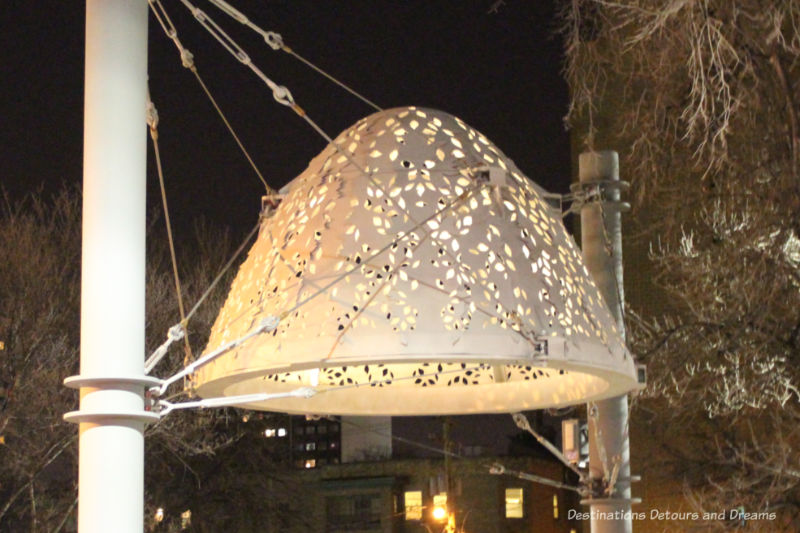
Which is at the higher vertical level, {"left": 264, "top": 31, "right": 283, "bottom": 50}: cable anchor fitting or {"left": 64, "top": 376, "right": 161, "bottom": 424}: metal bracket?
{"left": 264, "top": 31, "right": 283, "bottom": 50}: cable anchor fitting

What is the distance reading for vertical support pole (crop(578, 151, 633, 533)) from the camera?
6.57m

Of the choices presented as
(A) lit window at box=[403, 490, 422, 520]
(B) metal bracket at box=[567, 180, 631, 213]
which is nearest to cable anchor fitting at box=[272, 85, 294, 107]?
(B) metal bracket at box=[567, 180, 631, 213]

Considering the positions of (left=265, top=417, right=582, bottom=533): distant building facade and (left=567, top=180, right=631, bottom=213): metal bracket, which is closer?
(left=567, top=180, right=631, bottom=213): metal bracket

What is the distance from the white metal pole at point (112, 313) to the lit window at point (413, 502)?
46.1 metres

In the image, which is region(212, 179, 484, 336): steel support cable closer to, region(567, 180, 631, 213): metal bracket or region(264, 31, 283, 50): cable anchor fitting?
region(264, 31, 283, 50): cable anchor fitting

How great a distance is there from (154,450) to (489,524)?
2589 centimetres

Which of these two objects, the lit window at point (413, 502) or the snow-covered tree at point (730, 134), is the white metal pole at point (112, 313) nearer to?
the snow-covered tree at point (730, 134)

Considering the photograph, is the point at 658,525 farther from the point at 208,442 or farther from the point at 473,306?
the point at 473,306

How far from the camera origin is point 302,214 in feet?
15.9

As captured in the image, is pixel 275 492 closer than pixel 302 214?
No

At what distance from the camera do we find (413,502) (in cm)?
4869

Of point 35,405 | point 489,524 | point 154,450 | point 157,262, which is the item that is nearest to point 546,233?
point 35,405

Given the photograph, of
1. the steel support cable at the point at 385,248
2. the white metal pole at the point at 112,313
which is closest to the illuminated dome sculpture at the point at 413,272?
the steel support cable at the point at 385,248

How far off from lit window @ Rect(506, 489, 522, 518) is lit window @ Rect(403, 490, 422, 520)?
3.43 metres
